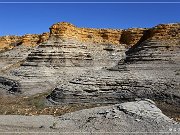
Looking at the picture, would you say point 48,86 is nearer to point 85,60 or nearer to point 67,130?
point 85,60

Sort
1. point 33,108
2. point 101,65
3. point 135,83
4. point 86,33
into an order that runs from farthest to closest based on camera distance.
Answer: point 86,33 → point 101,65 → point 33,108 → point 135,83

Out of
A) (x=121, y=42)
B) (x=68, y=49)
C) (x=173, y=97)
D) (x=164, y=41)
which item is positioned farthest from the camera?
(x=121, y=42)

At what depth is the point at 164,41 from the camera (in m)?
38.3

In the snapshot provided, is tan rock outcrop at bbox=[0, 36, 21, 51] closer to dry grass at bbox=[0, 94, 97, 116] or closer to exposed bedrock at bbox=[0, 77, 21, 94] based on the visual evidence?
exposed bedrock at bbox=[0, 77, 21, 94]

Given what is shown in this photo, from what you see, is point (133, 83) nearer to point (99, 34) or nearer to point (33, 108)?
point (33, 108)

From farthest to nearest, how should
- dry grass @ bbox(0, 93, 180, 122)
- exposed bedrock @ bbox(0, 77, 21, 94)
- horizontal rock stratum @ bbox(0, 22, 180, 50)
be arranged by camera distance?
1. horizontal rock stratum @ bbox(0, 22, 180, 50)
2. exposed bedrock @ bbox(0, 77, 21, 94)
3. dry grass @ bbox(0, 93, 180, 122)

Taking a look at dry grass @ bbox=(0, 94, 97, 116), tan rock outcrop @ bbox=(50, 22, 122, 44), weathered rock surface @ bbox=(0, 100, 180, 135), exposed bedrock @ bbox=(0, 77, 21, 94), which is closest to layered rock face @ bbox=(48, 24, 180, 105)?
dry grass @ bbox=(0, 94, 97, 116)

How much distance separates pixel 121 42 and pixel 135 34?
273 centimetres

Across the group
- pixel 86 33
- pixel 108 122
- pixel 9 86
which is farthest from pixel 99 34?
pixel 108 122

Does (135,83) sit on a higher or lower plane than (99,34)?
lower

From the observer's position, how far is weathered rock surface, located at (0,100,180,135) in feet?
72.6

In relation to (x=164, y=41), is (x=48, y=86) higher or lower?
lower

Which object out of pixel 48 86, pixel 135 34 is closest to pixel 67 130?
pixel 48 86

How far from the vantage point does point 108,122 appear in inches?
915
